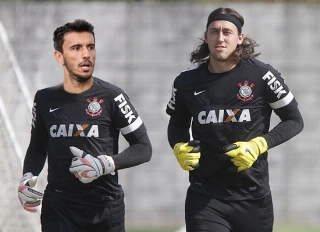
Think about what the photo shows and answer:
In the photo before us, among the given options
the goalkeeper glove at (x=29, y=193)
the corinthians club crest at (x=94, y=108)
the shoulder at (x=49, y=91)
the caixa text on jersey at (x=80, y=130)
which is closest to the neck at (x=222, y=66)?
the corinthians club crest at (x=94, y=108)

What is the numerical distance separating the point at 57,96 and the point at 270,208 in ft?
5.63

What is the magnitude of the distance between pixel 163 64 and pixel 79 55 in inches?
255

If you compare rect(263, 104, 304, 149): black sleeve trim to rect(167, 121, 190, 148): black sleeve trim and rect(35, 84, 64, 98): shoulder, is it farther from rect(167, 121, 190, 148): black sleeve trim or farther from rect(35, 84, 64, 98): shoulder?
rect(35, 84, 64, 98): shoulder

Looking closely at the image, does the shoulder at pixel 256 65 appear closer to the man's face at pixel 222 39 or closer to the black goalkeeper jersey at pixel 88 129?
the man's face at pixel 222 39

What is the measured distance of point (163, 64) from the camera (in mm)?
13016

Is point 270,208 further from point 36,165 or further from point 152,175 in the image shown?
point 152,175

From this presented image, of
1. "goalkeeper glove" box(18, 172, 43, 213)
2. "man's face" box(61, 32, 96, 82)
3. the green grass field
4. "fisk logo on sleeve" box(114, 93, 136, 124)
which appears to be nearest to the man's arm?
"fisk logo on sleeve" box(114, 93, 136, 124)

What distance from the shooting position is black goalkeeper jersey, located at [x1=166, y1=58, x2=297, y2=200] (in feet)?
21.5

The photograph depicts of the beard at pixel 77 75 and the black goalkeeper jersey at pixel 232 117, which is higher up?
the beard at pixel 77 75

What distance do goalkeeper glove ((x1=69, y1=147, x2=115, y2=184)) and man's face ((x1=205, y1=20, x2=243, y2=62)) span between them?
1.10 metres

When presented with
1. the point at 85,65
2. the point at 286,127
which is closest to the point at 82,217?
the point at 85,65

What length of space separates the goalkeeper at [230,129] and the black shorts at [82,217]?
1.79ft

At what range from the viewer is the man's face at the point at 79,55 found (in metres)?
6.54

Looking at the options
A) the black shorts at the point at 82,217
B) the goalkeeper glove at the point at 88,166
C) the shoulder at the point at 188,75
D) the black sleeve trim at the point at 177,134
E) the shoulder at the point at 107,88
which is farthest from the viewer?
the black sleeve trim at the point at 177,134
